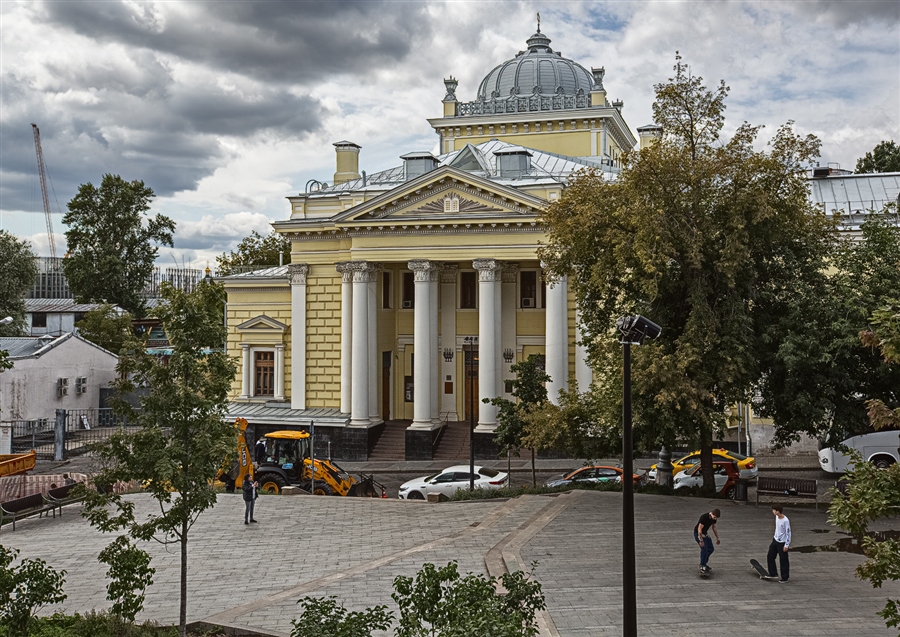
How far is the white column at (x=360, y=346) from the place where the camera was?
37.0m

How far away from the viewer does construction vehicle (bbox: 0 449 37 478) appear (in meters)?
29.1

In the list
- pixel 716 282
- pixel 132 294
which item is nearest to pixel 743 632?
pixel 716 282

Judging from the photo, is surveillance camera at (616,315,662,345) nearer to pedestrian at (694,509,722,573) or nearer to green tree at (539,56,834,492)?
pedestrian at (694,509,722,573)

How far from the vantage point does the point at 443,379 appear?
132 ft

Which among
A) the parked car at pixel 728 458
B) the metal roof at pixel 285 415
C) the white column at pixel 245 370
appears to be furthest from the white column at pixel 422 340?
the parked car at pixel 728 458

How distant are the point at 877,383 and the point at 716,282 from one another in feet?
15.1

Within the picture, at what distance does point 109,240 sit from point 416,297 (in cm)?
3398

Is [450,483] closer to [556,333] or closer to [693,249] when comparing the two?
[556,333]

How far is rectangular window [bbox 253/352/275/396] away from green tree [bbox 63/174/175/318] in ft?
77.4

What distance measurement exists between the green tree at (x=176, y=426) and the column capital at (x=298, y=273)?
87.2 ft

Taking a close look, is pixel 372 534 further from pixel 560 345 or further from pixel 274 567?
pixel 560 345

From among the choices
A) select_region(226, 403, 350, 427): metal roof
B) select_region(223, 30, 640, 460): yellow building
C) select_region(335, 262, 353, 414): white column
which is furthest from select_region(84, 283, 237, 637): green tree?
select_region(335, 262, 353, 414): white column

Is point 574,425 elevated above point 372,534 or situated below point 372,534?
above

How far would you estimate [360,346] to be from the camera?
37125 millimetres
